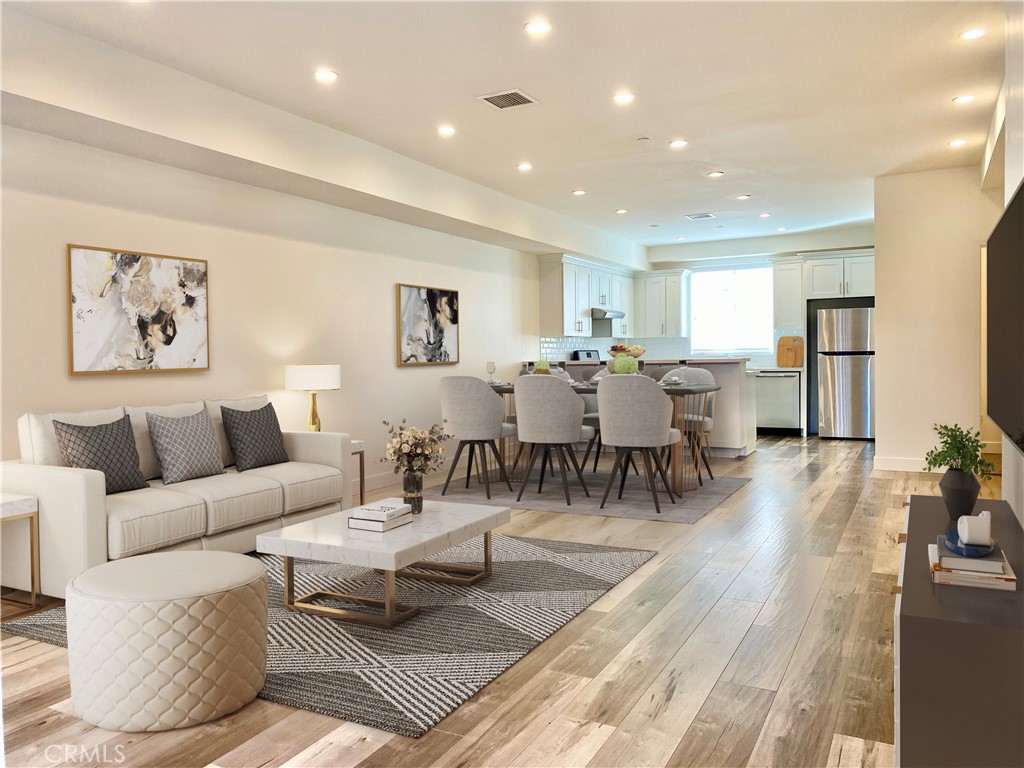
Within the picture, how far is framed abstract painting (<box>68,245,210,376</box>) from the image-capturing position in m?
4.10

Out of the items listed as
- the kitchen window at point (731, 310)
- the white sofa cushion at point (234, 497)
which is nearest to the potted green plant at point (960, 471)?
the white sofa cushion at point (234, 497)

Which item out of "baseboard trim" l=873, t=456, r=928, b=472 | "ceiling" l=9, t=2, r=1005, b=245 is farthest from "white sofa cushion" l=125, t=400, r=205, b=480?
"baseboard trim" l=873, t=456, r=928, b=472

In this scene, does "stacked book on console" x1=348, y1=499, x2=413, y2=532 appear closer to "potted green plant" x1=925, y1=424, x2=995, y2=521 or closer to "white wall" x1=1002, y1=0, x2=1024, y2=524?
"potted green plant" x1=925, y1=424, x2=995, y2=521

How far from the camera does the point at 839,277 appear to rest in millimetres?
9688

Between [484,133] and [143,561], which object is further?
[484,133]

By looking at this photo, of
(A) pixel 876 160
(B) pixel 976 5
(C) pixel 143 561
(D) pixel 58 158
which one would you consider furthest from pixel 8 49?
(A) pixel 876 160

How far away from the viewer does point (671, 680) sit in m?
2.52

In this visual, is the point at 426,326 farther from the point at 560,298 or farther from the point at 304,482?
the point at 304,482

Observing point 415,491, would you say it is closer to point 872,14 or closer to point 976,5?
point 872,14

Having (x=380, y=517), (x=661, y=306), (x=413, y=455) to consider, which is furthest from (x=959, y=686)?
(x=661, y=306)

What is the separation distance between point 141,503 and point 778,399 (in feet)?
26.8

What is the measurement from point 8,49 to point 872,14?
3960 millimetres

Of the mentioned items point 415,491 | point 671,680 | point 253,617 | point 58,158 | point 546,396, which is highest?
point 58,158

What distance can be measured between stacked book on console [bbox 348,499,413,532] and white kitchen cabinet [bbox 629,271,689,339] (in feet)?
26.7
